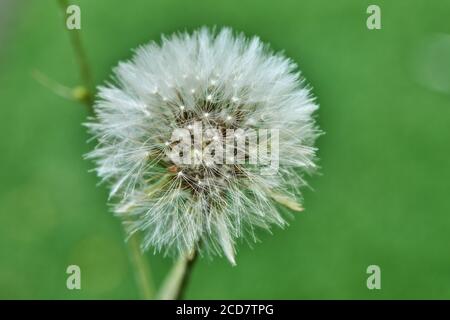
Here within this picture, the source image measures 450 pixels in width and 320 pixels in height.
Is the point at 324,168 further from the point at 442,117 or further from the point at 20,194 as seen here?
the point at 20,194

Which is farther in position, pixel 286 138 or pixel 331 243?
pixel 331 243

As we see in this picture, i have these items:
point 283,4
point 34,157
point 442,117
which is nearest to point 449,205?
point 442,117

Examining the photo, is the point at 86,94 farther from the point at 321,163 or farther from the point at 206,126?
the point at 321,163

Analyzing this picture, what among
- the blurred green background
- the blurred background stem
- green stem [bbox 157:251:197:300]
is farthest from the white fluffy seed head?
the blurred green background

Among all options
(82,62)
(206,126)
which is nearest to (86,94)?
(82,62)

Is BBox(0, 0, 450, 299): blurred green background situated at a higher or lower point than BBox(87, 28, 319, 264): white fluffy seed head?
higher

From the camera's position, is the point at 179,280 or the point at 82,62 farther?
the point at 82,62

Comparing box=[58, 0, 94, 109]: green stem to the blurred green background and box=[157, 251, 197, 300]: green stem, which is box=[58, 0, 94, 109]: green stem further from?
the blurred green background
